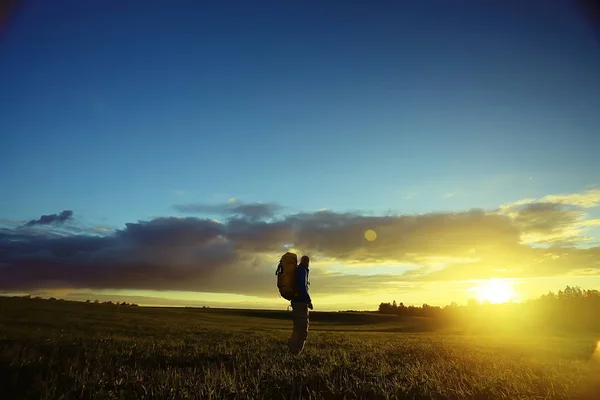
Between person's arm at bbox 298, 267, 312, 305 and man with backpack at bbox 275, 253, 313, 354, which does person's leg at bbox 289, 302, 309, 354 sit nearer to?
man with backpack at bbox 275, 253, 313, 354

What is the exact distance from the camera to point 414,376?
990 cm

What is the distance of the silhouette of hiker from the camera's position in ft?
50.5

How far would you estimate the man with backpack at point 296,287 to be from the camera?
15648 millimetres

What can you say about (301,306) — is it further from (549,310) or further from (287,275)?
(549,310)

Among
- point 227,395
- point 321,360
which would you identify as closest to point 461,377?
point 321,360

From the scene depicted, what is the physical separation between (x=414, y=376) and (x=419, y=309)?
144680 millimetres

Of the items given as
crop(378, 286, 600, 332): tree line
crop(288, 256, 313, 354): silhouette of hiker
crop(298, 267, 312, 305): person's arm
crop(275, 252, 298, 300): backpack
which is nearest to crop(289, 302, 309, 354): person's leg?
crop(288, 256, 313, 354): silhouette of hiker

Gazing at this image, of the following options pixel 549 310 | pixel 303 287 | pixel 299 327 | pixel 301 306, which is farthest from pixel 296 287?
pixel 549 310

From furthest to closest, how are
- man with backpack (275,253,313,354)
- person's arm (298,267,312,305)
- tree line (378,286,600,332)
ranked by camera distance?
tree line (378,286,600,332), person's arm (298,267,312,305), man with backpack (275,253,313,354)

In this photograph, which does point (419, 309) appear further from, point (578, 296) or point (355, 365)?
point (355, 365)

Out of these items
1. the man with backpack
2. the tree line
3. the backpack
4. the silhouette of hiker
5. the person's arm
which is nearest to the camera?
the silhouette of hiker

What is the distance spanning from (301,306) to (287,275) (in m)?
1.23

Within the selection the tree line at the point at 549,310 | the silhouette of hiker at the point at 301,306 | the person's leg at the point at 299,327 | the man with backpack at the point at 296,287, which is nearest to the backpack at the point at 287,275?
the man with backpack at the point at 296,287

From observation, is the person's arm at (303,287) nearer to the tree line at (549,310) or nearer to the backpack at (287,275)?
the backpack at (287,275)
